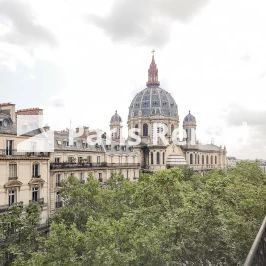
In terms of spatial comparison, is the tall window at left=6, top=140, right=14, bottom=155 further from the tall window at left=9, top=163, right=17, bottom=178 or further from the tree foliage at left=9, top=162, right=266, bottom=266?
the tree foliage at left=9, top=162, right=266, bottom=266

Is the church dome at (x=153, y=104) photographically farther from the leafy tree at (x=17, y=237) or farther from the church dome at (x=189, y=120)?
the leafy tree at (x=17, y=237)

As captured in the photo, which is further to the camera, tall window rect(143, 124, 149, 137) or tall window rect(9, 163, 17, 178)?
tall window rect(143, 124, 149, 137)

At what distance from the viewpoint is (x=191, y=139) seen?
374 ft

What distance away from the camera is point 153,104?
105m

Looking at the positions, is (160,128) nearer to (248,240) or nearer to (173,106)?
(173,106)

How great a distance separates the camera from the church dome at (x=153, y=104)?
104m

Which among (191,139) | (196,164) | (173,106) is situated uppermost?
(173,106)

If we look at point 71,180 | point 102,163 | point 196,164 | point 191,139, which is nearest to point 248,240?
point 71,180

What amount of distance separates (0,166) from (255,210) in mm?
21275

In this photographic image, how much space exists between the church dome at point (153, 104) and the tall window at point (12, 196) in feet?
235

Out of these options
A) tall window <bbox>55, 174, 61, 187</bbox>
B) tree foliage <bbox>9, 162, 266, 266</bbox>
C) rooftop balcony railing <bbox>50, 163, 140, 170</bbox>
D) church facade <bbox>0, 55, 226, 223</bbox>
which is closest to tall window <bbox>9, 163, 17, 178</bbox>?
church facade <bbox>0, 55, 226, 223</bbox>

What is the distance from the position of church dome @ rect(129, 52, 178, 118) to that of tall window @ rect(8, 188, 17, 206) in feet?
235

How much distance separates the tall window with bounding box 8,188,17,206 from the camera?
103 feet

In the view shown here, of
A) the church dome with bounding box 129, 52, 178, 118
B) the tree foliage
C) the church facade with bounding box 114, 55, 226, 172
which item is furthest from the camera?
the church dome with bounding box 129, 52, 178, 118
